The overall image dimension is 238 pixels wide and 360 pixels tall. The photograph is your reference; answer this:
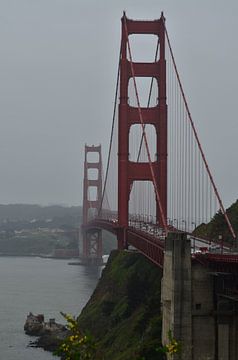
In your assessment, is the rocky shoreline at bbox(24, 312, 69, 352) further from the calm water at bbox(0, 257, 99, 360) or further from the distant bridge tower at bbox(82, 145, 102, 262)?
the distant bridge tower at bbox(82, 145, 102, 262)

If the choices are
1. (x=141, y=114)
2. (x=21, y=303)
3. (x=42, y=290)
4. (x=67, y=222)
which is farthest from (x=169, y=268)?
(x=67, y=222)

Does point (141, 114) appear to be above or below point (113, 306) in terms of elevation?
above

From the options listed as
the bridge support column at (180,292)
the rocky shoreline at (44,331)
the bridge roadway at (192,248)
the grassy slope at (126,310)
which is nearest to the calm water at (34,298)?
the rocky shoreline at (44,331)

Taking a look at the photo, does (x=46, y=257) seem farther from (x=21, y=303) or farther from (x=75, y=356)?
(x=75, y=356)

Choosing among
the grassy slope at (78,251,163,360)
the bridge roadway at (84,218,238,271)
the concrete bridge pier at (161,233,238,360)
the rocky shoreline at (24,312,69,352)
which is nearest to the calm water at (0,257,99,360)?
the rocky shoreline at (24,312,69,352)

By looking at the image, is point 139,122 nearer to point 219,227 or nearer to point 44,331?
point 219,227

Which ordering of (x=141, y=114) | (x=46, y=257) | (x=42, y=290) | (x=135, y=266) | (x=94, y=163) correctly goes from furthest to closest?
(x=46, y=257), (x=94, y=163), (x=42, y=290), (x=141, y=114), (x=135, y=266)
